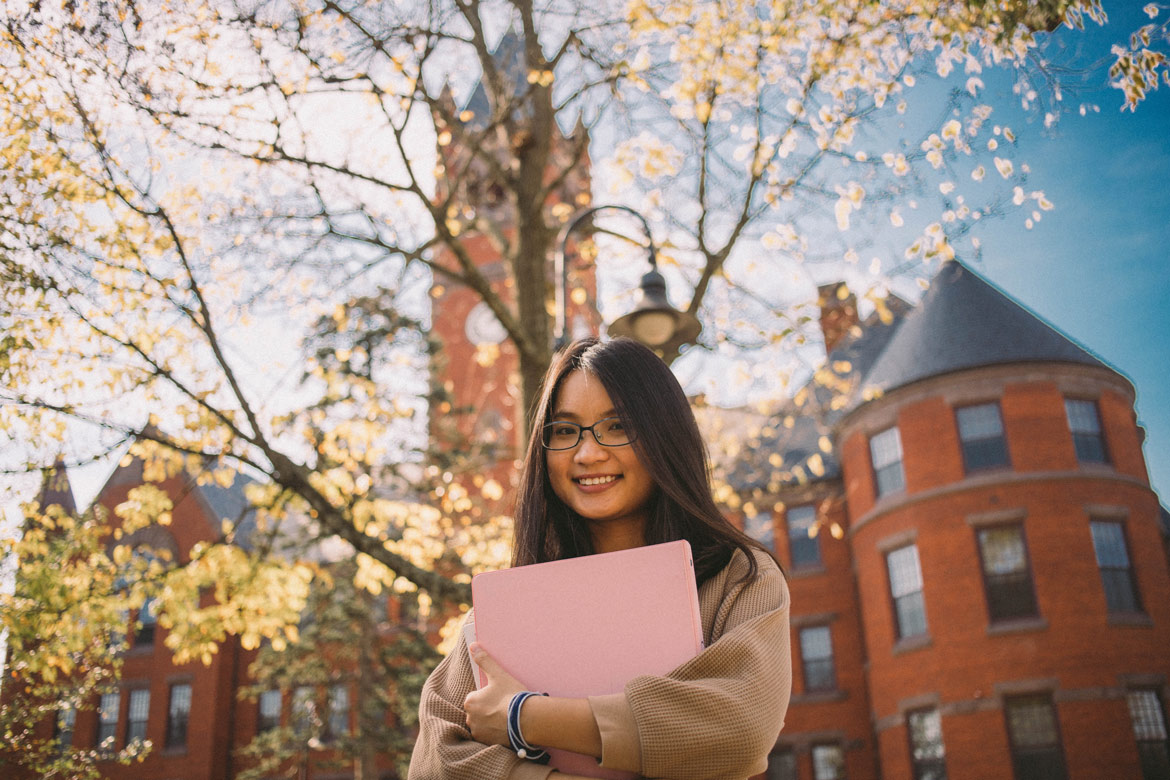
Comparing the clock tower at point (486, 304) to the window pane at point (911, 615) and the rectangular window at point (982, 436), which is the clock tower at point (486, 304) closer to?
the rectangular window at point (982, 436)

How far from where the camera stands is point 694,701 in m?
1.82

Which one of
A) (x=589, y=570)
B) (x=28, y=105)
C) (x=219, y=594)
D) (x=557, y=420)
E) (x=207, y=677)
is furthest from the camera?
(x=207, y=677)

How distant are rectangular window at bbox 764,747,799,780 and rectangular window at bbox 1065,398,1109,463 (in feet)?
30.8

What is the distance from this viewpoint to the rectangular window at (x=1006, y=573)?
1755 centimetres

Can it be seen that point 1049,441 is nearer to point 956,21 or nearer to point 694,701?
point 956,21

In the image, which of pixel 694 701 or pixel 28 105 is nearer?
pixel 694 701

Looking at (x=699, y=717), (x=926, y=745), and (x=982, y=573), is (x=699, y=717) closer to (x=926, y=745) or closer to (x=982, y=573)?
(x=982, y=573)

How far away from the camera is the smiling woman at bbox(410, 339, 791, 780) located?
1.82 meters

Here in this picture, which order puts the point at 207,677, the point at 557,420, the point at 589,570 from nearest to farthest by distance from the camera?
1. the point at 589,570
2. the point at 557,420
3. the point at 207,677

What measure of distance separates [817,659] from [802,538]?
119 inches

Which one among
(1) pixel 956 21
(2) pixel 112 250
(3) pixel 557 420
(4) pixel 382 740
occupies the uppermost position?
(1) pixel 956 21

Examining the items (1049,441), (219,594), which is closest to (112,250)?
(219,594)

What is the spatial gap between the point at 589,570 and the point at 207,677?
2734cm

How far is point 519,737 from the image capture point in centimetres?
192
